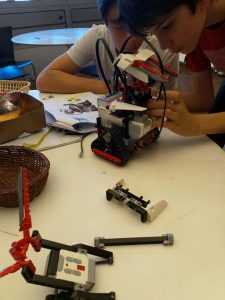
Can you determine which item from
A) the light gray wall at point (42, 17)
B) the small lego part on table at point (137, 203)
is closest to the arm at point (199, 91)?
the small lego part on table at point (137, 203)

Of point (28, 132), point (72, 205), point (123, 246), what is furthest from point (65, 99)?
point (123, 246)

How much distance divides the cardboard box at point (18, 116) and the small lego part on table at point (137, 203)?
398mm

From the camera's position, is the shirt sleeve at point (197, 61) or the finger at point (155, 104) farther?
the shirt sleeve at point (197, 61)

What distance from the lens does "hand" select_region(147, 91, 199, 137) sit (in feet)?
2.64

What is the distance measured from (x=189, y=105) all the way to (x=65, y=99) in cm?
48

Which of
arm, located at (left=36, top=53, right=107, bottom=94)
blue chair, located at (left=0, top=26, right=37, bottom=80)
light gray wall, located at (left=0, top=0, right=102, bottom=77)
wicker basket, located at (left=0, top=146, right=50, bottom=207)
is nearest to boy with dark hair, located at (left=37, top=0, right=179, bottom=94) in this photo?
arm, located at (left=36, top=53, right=107, bottom=94)

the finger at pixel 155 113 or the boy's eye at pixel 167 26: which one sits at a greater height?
the boy's eye at pixel 167 26

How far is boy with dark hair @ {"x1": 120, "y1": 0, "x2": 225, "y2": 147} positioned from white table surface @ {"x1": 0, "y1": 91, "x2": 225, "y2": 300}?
0.07m

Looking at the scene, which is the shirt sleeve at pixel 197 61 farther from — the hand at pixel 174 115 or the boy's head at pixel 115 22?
the hand at pixel 174 115

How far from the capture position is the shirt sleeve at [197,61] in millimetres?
1072

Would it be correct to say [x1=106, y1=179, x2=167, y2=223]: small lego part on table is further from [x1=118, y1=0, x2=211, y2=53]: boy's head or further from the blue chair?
the blue chair

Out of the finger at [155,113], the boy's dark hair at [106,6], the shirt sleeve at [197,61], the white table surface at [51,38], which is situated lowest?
the white table surface at [51,38]

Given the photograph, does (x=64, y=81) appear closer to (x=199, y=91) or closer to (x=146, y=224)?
(x=199, y=91)

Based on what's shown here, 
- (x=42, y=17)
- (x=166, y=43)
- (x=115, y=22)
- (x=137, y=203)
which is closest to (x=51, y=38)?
(x=42, y=17)
